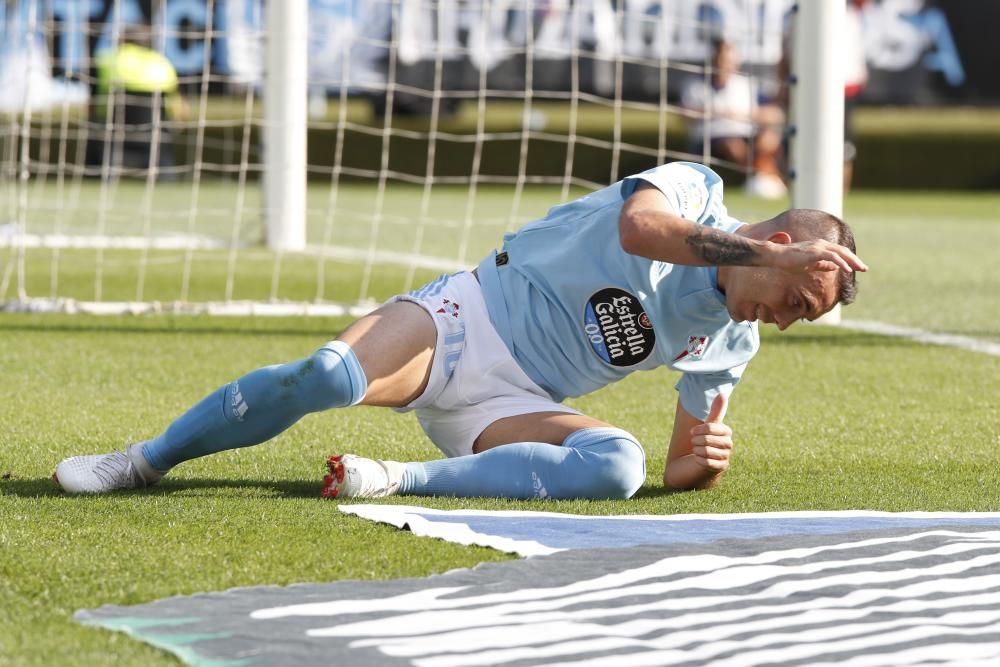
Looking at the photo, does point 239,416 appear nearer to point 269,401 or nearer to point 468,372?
point 269,401

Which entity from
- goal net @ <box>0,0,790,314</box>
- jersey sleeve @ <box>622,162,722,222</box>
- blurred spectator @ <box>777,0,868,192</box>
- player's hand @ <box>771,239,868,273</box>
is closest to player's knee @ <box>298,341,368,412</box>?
jersey sleeve @ <box>622,162,722,222</box>

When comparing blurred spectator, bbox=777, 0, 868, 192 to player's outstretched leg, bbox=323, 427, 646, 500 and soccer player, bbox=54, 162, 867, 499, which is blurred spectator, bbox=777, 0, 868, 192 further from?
player's outstretched leg, bbox=323, 427, 646, 500

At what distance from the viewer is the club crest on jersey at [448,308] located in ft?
12.4

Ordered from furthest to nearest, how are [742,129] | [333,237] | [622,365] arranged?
[742,129] < [333,237] < [622,365]

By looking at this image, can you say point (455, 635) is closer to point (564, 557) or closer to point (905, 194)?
point (564, 557)

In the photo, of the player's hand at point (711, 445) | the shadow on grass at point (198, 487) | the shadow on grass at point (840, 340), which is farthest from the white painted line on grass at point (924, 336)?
the shadow on grass at point (198, 487)

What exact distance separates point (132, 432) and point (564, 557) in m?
1.89

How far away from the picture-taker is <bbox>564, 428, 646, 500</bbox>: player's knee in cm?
361

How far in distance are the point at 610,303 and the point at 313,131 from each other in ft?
57.3

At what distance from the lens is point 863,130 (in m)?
21.2

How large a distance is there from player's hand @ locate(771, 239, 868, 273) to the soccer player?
0.50 feet

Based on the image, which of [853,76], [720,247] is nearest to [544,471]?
[720,247]

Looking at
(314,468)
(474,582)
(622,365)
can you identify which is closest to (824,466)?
(622,365)

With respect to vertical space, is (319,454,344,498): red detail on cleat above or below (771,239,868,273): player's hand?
below
